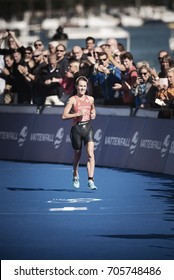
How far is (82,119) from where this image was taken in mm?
23609

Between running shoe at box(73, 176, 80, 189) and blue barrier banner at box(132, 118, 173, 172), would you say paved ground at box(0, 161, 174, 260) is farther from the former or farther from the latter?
blue barrier banner at box(132, 118, 173, 172)

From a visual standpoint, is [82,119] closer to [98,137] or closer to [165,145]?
[165,145]

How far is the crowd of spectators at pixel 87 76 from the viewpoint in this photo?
27406 millimetres

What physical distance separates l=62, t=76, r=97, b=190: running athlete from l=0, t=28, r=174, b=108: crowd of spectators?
2508 millimetres

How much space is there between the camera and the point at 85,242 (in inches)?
685

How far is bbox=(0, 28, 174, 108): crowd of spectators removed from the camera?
89.9 feet

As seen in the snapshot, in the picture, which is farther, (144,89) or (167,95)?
(144,89)

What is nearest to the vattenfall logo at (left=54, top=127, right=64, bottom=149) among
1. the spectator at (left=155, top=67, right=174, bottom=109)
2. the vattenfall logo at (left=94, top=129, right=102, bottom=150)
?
the vattenfall logo at (left=94, top=129, right=102, bottom=150)

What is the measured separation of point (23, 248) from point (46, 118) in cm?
1419

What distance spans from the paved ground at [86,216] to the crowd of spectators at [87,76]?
1.60m

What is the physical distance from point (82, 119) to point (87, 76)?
18.7 feet

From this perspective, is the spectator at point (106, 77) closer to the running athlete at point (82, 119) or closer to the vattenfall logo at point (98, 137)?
the vattenfall logo at point (98, 137)

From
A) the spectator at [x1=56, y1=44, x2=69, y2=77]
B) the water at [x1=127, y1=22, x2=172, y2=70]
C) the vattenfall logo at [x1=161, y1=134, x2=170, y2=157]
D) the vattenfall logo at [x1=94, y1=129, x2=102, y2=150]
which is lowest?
the water at [x1=127, y1=22, x2=172, y2=70]

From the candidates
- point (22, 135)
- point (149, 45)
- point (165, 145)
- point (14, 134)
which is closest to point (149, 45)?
point (149, 45)
